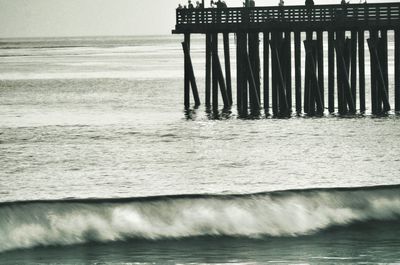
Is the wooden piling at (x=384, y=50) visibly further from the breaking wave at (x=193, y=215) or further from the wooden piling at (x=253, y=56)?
the breaking wave at (x=193, y=215)

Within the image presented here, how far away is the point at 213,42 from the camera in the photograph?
44.2 metres

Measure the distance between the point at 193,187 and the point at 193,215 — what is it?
31.7ft

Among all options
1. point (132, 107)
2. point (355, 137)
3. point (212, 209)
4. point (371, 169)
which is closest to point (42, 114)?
point (132, 107)

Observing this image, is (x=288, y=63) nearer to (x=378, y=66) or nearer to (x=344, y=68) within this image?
(x=344, y=68)

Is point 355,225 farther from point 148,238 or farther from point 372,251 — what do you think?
point 148,238

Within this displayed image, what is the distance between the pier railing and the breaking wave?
21.7 m

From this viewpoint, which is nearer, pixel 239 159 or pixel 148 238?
pixel 148 238

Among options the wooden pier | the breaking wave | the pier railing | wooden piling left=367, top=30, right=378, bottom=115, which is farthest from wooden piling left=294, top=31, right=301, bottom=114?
the breaking wave

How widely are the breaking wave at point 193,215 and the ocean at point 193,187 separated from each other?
0.07 ft

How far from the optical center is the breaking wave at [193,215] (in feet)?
62.8

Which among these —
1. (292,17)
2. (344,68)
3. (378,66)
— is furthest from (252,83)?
(378,66)

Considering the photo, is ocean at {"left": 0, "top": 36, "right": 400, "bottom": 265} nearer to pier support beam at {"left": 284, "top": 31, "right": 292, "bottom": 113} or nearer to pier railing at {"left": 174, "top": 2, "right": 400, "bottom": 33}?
pier support beam at {"left": 284, "top": 31, "right": 292, "bottom": 113}

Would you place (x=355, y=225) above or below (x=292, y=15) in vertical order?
below

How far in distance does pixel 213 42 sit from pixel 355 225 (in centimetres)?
2484
